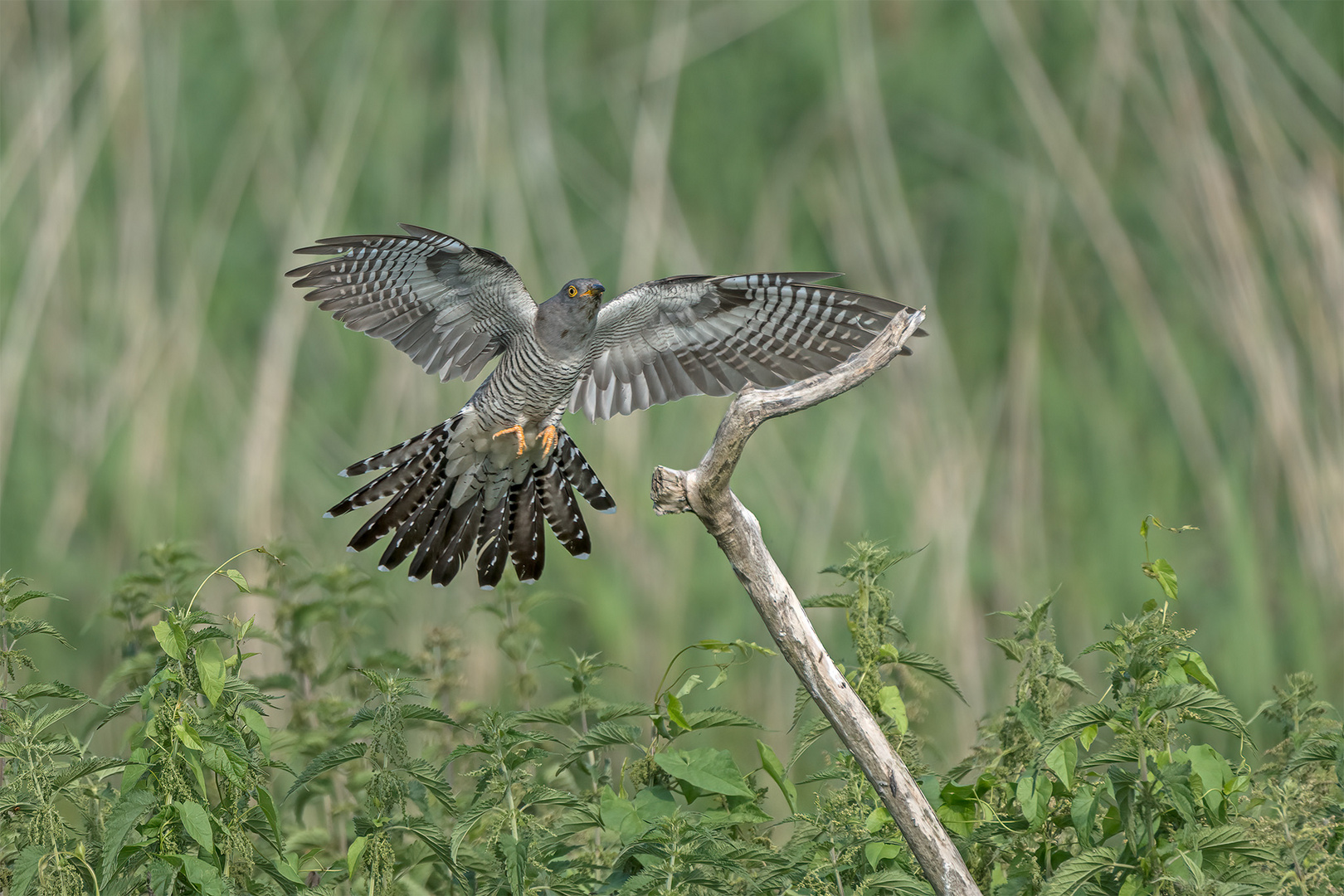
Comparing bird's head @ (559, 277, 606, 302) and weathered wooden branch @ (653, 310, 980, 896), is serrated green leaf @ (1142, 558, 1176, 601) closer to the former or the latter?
weathered wooden branch @ (653, 310, 980, 896)

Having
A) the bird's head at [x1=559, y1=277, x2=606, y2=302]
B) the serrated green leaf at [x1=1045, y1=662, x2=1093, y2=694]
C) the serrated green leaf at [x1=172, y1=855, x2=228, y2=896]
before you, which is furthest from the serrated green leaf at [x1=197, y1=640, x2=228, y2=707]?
the bird's head at [x1=559, y1=277, x2=606, y2=302]

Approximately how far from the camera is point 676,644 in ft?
23.2

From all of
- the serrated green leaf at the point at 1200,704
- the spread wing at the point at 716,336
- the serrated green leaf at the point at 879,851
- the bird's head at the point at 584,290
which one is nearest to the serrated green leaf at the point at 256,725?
the serrated green leaf at the point at 879,851

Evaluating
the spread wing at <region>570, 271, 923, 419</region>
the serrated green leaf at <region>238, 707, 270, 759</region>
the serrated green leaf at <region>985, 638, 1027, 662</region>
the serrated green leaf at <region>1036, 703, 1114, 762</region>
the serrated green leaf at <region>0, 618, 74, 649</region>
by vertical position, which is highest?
the spread wing at <region>570, 271, 923, 419</region>

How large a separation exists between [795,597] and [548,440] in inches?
83.8

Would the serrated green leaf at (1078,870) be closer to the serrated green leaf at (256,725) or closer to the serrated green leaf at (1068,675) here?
the serrated green leaf at (1068,675)

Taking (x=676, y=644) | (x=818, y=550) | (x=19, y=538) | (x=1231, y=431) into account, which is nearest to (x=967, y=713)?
(x=818, y=550)

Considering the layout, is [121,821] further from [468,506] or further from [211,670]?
[468,506]

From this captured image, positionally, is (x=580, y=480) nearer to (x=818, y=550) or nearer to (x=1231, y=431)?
(x=818, y=550)

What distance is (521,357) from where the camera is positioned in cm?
473

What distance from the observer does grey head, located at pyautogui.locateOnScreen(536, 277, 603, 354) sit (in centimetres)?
462

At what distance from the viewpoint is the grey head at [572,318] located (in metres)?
4.62

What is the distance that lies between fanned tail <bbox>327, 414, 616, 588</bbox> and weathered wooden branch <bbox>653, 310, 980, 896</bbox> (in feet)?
5.24

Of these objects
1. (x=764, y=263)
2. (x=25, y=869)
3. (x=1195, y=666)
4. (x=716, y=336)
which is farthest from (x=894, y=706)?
(x=764, y=263)
